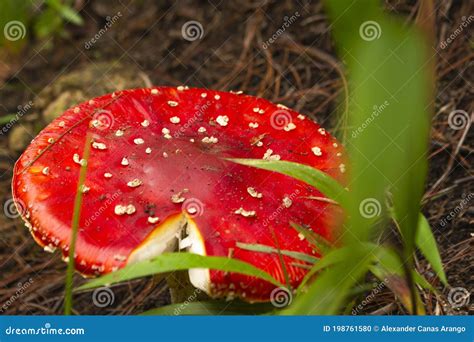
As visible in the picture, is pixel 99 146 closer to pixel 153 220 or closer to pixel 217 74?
pixel 153 220

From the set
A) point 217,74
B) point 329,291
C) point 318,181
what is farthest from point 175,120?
point 217,74

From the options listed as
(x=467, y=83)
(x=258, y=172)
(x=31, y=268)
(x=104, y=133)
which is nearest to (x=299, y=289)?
(x=258, y=172)

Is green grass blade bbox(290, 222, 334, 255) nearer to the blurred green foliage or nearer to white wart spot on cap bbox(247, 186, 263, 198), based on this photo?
white wart spot on cap bbox(247, 186, 263, 198)

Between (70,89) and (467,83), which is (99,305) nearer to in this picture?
(70,89)

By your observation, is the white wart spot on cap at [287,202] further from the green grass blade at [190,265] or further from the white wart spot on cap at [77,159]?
the white wart spot on cap at [77,159]

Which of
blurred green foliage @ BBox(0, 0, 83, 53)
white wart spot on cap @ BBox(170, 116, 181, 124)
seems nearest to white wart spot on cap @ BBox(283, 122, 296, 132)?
white wart spot on cap @ BBox(170, 116, 181, 124)

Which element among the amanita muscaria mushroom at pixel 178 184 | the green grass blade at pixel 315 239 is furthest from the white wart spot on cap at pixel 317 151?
the green grass blade at pixel 315 239
